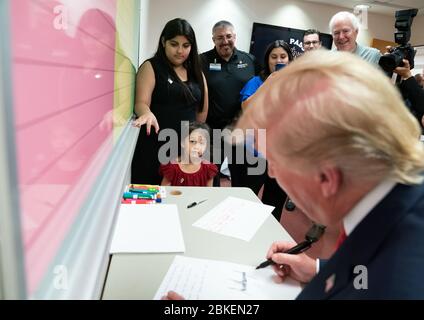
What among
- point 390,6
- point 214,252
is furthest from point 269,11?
point 214,252

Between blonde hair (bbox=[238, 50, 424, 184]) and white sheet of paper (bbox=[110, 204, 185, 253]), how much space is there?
541 mm

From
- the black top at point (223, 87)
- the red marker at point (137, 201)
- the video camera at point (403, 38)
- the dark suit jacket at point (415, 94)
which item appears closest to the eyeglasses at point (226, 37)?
the black top at point (223, 87)

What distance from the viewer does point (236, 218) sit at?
116 centimetres

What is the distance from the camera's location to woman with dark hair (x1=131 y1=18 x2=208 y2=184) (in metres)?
1.82

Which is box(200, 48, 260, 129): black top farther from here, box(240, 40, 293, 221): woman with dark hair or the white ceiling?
the white ceiling

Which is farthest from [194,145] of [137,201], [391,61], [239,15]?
[239,15]

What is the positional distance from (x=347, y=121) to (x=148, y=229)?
29.4 inches

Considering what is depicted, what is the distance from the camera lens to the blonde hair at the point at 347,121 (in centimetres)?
48

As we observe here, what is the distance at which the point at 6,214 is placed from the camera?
35 centimetres

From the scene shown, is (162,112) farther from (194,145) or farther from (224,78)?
(224,78)

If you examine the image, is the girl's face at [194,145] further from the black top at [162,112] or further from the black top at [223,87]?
the black top at [223,87]

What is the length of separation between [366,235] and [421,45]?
691 cm

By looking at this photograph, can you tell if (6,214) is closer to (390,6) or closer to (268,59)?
(268,59)
